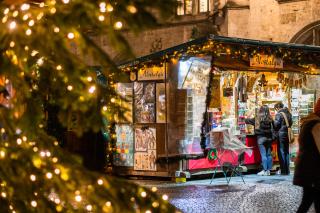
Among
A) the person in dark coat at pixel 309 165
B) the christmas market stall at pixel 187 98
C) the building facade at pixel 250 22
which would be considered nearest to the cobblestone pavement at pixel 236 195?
the christmas market stall at pixel 187 98

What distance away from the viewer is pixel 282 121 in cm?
1471

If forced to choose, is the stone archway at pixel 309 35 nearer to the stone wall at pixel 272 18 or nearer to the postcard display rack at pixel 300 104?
the stone wall at pixel 272 18

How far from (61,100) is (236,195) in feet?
28.1

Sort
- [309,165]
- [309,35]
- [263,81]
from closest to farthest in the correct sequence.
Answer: [309,165], [263,81], [309,35]

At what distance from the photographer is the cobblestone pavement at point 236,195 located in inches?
404

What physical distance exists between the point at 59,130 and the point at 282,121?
5448mm

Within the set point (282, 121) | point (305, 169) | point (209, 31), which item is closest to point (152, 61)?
point (282, 121)

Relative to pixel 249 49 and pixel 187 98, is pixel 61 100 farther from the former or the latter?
pixel 249 49

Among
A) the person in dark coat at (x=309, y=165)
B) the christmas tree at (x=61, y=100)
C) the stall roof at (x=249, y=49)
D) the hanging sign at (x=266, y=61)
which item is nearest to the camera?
the christmas tree at (x=61, y=100)

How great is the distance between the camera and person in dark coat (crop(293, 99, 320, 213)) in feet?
25.1

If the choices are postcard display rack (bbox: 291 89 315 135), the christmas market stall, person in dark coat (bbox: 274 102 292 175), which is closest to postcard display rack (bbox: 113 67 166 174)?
the christmas market stall

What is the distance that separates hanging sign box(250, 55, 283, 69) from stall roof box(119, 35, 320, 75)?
0.13 meters

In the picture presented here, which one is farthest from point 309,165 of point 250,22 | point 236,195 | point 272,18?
point 250,22

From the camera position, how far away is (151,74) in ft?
46.5
